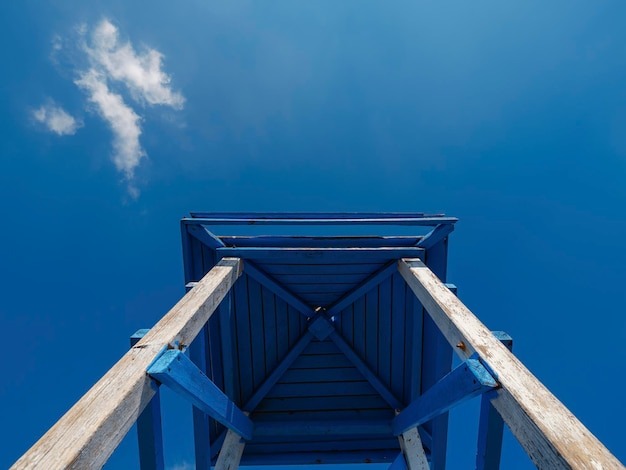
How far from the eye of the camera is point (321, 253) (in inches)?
137

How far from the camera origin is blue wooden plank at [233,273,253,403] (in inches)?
155

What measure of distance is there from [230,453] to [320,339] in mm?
1661

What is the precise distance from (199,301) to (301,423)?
2812mm

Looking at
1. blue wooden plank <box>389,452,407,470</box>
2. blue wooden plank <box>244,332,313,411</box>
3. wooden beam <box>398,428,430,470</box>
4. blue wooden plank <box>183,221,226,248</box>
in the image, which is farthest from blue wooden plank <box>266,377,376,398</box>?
blue wooden plank <box>183,221,226,248</box>

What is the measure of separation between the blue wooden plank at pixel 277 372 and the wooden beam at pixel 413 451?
157cm

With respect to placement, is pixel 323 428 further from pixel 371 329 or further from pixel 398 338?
pixel 398 338

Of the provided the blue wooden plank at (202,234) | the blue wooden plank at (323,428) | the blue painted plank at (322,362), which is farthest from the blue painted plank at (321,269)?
the blue wooden plank at (323,428)

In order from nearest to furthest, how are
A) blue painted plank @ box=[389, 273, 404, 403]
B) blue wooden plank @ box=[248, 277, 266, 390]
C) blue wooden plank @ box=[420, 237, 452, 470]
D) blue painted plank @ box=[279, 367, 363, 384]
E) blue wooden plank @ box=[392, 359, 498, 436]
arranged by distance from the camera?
blue wooden plank @ box=[392, 359, 498, 436]
blue wooden plank @ box=[420, 237, 452, 470]
blue painted plank @ box=[389, 273, 404, 403]
blue wooden plank @ box=[248, 277, 266, 390]
blue painted plank @ box=[279, 367, 363, 384]

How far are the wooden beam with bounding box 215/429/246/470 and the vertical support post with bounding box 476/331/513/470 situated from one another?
2.66 m

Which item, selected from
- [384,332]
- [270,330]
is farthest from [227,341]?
[384,332]

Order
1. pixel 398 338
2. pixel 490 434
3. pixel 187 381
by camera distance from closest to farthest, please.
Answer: pixel 187 381 < pixel 490 434 < pixel 398 338

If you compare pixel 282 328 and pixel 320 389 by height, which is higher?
pixel 282 328

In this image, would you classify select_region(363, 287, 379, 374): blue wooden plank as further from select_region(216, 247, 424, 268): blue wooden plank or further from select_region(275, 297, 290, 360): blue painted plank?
select_region(275, 297, 290, 360): blue painted plank

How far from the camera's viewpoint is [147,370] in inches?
62.0
